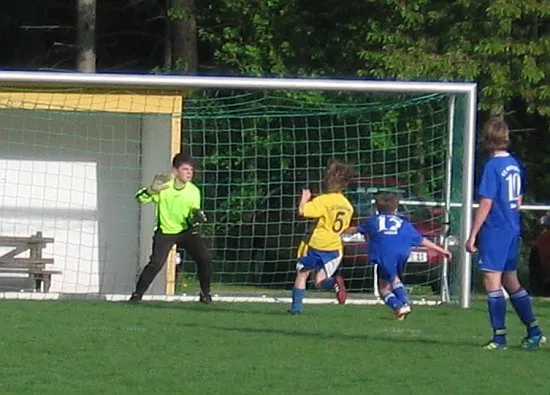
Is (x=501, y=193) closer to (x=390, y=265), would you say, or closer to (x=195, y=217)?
(x=390, y=265)

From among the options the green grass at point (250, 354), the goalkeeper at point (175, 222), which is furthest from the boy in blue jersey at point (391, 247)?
the goalkeeper at point (175, 222)

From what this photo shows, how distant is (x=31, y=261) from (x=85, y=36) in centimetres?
1052

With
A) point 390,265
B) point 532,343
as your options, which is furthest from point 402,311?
point 532,343

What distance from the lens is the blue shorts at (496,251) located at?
447 inches

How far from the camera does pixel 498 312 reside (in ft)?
37.8

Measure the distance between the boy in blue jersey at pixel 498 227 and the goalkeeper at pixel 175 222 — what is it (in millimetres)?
5838

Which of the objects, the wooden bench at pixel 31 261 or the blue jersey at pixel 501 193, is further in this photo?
the wooden bench at pixel 31 261

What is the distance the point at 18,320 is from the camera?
13734 millimetres

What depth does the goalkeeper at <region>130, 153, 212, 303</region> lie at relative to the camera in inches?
667

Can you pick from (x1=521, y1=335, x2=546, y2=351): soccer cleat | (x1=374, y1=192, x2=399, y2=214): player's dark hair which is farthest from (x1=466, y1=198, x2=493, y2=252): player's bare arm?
(x1=374, y1=192, x2=399, y2=214): player's dark hair

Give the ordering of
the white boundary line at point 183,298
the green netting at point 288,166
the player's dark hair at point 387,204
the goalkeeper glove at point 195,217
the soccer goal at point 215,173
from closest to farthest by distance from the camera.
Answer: the player's dark hair at point 387,204 → the goalkeeper glove at point 195,217 → the white boundary line at point 183,298 → the soccer goal at point 215,173 → the green netting at point 288,166

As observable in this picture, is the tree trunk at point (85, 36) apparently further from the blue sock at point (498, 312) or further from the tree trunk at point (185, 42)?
the blue sock at point (498, 312)

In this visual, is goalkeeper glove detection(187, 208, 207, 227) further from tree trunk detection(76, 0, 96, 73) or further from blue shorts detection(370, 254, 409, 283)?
tree trunk detection(76, 0, 96, 73)

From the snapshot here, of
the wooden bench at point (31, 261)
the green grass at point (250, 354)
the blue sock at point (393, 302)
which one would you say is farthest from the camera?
the wooden bench at point (31, 261)
